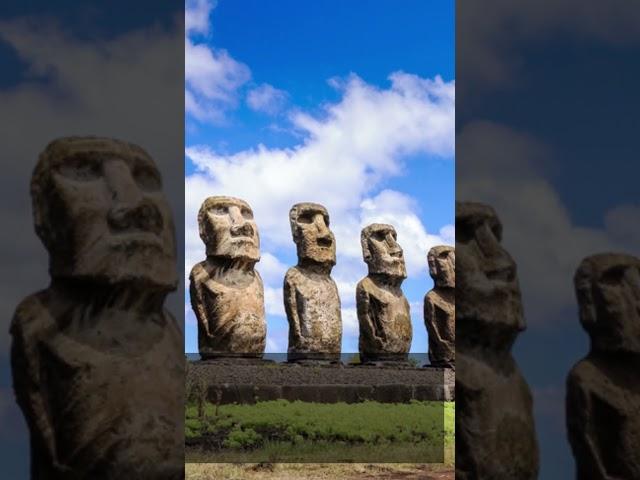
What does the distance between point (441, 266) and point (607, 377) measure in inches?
485

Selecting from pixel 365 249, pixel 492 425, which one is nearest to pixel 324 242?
pixel 365 249

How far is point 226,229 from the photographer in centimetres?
1592

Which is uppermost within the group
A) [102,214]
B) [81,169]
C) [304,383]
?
[81,169]

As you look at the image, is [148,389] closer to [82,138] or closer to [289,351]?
[82,138]

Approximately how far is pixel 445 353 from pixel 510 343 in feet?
43.0

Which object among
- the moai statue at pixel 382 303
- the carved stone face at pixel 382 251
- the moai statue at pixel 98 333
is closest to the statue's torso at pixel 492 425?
the moai statue at pixel 98 333

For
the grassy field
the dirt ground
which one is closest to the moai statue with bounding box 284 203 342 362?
the grassy field

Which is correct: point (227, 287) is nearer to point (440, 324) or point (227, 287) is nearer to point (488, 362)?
point (440, 324)

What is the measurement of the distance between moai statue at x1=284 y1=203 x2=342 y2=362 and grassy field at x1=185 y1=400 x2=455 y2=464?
2308 mm

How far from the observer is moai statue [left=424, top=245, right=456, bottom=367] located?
19812mm

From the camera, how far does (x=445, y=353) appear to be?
19.8 metres

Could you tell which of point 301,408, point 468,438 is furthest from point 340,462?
point 468,438

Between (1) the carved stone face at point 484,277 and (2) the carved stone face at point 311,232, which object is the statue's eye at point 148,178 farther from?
(2) the carved stone face at point 311,232

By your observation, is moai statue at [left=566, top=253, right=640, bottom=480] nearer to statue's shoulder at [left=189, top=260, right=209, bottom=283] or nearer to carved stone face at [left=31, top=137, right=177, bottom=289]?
carved stone face at [left=31, top=137, right=177, bottom=289]
